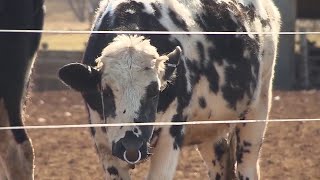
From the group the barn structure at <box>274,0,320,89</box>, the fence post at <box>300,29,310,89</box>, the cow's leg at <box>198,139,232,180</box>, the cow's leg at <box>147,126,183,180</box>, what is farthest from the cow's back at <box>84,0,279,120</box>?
the fence post at <box>300,29,310,89</box>

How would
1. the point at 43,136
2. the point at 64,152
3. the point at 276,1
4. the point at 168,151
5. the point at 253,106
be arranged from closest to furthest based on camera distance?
the point at 168,151, the point at 253,106, the point at 64,152, the point at 43,136, the point at 276,1

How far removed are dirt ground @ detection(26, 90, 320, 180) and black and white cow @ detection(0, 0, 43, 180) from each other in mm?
2824

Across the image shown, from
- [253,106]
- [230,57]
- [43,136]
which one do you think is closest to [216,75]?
[230,57]

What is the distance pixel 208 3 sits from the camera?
7754 millimetres

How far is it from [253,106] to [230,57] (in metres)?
0.66

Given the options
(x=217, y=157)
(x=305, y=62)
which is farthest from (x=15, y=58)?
(x=305, y=62)

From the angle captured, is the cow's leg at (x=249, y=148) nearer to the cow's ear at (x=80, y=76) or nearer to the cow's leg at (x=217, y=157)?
the cow's leg at (x=217, y=157)

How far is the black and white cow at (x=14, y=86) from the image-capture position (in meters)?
7.22

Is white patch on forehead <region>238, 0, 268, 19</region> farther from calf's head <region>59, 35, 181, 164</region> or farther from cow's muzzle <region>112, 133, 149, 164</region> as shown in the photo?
cow's muzzle <region>112, 133, 149, 164</region>

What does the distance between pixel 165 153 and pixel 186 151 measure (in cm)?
535

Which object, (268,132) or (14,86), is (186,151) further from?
(14,86)

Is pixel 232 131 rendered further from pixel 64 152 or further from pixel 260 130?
pixel 64 152

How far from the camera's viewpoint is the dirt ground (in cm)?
1048

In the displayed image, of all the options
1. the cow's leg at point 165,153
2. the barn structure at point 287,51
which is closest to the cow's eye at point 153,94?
the cow's leg at point 165,153
